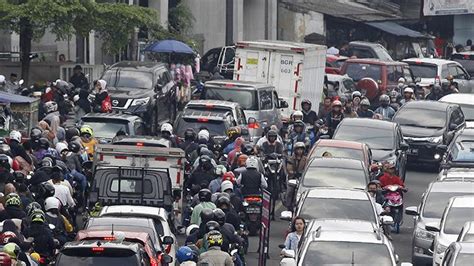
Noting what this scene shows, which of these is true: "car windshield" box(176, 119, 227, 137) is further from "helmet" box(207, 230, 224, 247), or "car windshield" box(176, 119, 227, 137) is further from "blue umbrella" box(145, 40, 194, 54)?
"blue umbrella" box(145, 40, 194, 54)

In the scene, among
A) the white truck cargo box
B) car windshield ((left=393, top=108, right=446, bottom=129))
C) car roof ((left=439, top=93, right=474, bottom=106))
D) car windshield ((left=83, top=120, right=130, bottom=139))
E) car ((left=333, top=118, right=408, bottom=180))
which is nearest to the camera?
car windshield ((left=83, top=120, right=130, bottom=139))

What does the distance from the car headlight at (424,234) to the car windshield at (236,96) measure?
12216 mm

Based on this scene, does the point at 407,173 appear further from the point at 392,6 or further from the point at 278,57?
the point at 392,6

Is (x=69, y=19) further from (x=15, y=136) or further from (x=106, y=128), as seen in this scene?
(x=15, y=136)

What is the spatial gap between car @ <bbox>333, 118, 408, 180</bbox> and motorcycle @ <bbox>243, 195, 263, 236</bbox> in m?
5.84

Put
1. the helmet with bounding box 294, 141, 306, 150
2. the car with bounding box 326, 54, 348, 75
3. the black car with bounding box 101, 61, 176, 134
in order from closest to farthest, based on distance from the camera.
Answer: the helmet with bounding box 294, 141, 306, 150 < the black car with bounding box 101, 61, 176, 134 < the car with bounding box 326, 54, 348, 75

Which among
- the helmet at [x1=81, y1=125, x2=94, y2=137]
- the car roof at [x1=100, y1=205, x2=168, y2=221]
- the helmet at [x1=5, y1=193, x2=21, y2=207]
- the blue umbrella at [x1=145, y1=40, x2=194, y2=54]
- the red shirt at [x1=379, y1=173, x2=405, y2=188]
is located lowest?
the red shirt at [x1=379, y1=173, x2=405, y2=188]

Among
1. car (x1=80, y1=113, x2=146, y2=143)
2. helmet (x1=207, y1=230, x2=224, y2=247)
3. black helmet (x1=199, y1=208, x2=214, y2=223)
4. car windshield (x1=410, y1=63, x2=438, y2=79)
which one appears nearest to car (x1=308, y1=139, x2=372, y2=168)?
car (x1=80, y1=113, x2=146, y2=143)

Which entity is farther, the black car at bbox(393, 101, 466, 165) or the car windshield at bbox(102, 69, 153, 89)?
the car windshield at bbox(102, 69, 153, 89)

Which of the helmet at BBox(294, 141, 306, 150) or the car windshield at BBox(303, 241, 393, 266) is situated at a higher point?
the helmet at BBox(294, 141, 306, 150)

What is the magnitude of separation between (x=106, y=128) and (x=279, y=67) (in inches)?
444

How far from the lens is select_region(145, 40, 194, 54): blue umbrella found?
46.9m

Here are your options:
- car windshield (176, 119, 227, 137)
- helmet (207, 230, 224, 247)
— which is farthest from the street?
helmet (207, 230, 224, 247)

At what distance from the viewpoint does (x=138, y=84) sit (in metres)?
39.2
